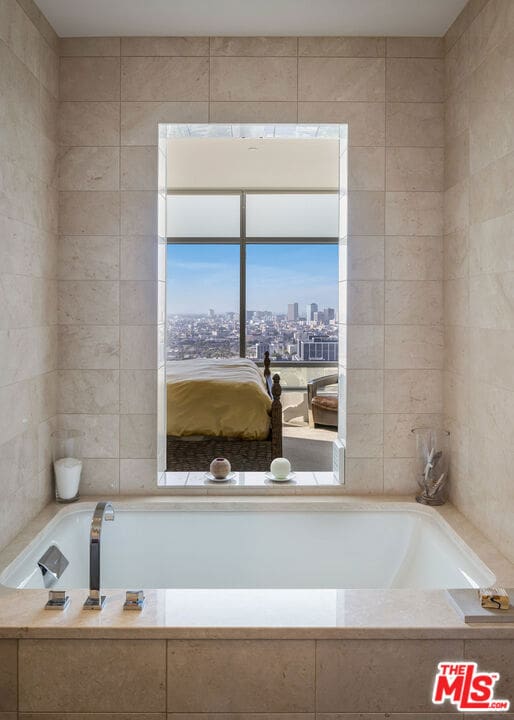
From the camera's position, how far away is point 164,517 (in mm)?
2584

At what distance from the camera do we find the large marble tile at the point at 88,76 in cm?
261

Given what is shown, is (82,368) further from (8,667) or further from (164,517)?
(8,667)

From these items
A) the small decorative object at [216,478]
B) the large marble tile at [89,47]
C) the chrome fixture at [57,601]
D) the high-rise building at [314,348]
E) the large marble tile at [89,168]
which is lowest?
the chrome fixture at [57,601]

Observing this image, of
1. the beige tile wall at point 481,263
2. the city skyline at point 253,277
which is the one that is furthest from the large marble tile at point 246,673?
the city skyline at point 253,277

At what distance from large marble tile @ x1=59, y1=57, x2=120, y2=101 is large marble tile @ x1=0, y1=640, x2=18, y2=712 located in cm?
219

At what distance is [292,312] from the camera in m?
6.87

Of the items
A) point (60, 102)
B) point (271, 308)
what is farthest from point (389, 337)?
point (271, 308)

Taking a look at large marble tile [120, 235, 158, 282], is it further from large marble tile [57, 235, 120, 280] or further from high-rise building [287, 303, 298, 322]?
high-rise building [287, 303, 298, 322]

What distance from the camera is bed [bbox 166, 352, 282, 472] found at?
396 cm

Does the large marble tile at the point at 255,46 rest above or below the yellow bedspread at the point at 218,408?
above

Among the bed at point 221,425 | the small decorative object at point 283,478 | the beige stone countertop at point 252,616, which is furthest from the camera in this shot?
the bed at point 221,425

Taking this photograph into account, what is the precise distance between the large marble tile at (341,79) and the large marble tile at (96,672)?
2.28m

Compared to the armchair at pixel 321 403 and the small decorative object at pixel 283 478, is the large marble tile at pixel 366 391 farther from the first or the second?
the armchair at pixel 321 403

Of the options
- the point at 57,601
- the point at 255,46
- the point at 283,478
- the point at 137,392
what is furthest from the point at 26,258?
the point at 283,478
